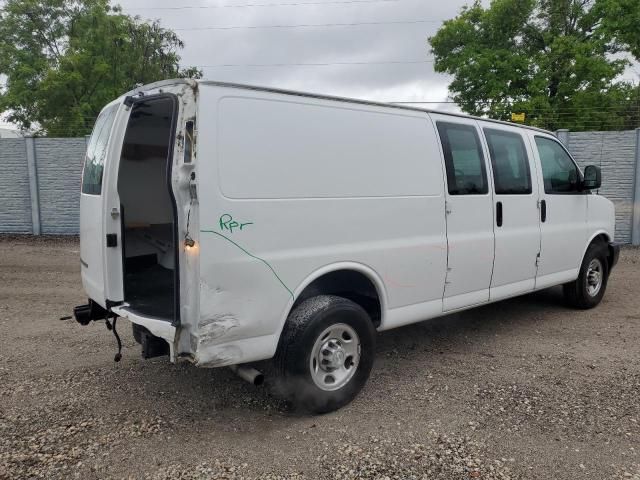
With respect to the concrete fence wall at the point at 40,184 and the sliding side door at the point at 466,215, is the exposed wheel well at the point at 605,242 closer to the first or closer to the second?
the sliding side door at the point at 466,215

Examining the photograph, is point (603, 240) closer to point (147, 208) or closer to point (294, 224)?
point (294, 224)

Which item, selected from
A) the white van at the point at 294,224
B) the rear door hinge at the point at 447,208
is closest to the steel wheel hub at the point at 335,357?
the white van at the point at 294,224

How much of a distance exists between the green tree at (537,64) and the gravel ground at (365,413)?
2124 cm

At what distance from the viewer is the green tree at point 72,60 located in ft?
78.9

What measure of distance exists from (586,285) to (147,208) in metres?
5.05

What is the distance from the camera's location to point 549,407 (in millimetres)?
3721

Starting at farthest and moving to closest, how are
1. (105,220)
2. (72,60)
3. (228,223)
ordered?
(72,60) → (105,220) → (228,223)

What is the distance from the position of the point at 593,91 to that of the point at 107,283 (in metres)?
28.7

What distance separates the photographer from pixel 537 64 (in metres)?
27.2

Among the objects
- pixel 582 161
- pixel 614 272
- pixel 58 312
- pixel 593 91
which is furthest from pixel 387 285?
pixel 593 91

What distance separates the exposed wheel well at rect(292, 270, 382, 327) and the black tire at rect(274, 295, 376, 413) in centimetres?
10

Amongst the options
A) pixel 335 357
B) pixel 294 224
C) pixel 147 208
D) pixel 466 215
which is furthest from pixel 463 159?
pixel 147 208

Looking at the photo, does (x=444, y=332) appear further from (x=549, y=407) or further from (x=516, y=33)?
(x=516, y=33)

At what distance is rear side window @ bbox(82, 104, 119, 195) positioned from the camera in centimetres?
378
